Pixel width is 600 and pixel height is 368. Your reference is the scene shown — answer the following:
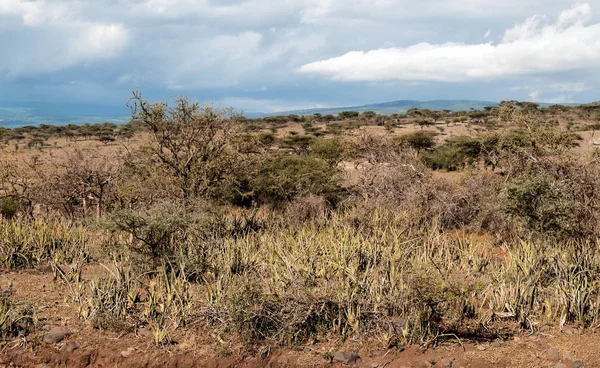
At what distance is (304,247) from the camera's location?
9688 millimetres

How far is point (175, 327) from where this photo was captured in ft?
23.5

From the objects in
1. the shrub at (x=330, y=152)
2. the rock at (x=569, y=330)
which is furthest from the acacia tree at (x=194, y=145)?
the shrub at (x=330, y=152)

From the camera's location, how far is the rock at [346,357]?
21.3 ft

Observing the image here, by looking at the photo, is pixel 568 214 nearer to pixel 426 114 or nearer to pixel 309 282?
pixel 309 282

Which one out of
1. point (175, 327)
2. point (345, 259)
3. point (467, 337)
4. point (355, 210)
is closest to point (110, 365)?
point (175, 327)

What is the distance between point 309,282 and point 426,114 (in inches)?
2830

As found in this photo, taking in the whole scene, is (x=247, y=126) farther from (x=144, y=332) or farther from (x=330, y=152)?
(x=144, y=332)

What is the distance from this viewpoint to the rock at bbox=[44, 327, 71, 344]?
22.8 feet

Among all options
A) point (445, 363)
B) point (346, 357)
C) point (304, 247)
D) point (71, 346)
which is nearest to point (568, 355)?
point (445, 363)

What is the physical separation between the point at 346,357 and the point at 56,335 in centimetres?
395

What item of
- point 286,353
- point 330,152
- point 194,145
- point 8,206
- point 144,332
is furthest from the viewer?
point 330,152

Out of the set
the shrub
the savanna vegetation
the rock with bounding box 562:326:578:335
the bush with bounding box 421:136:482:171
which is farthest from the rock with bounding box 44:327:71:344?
the bush with bounding box 421:136:482:171

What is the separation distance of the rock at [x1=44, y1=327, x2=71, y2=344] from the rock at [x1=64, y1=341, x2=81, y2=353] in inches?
7.2

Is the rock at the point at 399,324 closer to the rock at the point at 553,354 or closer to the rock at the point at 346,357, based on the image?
the rock at the point at 346,357
